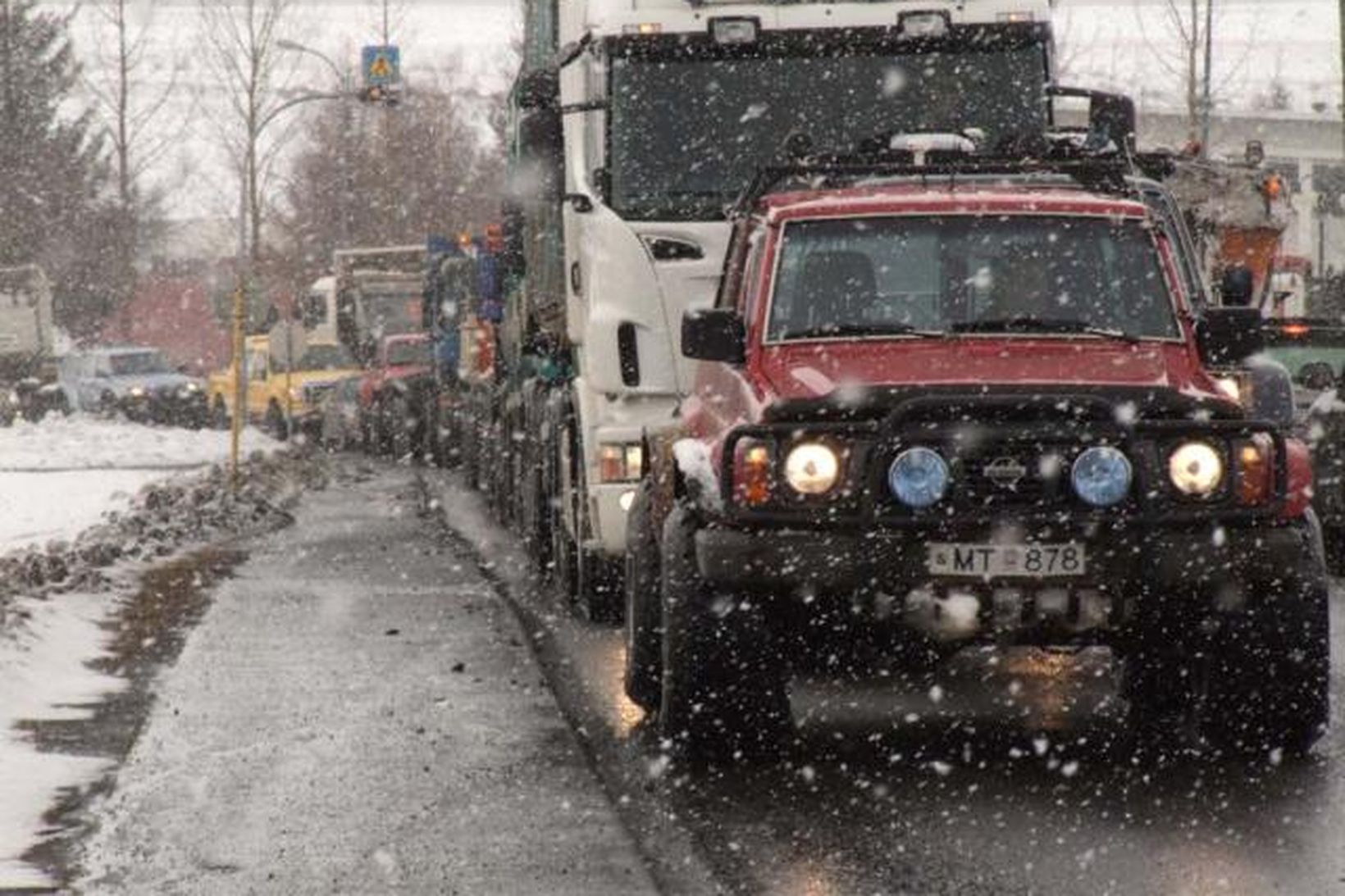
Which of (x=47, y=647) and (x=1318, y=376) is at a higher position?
(x=1318, y=376)

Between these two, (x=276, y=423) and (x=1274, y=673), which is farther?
(x=276, y=423)

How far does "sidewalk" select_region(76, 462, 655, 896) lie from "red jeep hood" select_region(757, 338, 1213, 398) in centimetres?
153

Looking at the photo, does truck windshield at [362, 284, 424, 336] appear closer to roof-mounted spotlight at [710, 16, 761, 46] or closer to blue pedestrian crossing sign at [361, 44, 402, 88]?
blue pedestrian crossing sign at [361, 44, 402, 88]

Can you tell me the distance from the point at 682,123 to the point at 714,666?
5.41 metres

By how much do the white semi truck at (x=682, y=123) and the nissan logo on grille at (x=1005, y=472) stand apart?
4.58m

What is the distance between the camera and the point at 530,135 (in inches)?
624

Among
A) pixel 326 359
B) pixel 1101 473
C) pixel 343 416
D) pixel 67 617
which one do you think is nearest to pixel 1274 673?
pixel 1101 473

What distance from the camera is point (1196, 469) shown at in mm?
9195

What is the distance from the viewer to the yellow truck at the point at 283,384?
4741cm

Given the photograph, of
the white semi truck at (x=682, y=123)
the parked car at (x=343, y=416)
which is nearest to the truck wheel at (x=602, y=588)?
the white semi truck at (x=682, y=123)

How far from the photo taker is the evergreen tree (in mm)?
74875

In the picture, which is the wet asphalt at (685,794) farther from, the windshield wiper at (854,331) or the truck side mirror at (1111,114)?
the truck side mirror at (1111,114)

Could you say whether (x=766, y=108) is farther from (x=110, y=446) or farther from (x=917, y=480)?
(x=110, y=446)

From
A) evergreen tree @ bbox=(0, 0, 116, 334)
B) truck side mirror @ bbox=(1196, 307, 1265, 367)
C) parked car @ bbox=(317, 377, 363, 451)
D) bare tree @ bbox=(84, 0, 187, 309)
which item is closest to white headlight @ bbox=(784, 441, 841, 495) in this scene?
truck side mirror @ bbox=(1196, 307, 1265, 367)
